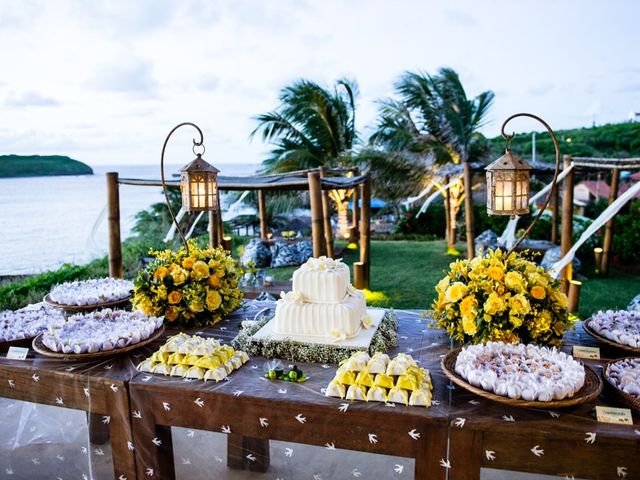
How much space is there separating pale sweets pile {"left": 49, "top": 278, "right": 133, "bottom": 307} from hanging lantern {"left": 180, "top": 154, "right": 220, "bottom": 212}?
0.66 metres

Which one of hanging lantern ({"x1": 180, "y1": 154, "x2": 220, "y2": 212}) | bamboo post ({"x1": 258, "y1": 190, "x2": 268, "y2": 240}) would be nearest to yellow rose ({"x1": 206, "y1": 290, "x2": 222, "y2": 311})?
hanging lantern ({"x1": 180, "y1": 154, "x2": 220, "y2": 212})

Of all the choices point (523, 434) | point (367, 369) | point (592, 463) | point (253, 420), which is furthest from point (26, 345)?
point (592, 463)

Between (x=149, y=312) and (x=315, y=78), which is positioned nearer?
(x=149, y=312)

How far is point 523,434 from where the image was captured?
1.65 m

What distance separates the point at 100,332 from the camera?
2412 millimetres

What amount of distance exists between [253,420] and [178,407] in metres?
0.34

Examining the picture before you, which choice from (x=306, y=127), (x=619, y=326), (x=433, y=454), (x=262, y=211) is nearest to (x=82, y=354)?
(x=433, y=454)

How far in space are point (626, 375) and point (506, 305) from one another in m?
0.52

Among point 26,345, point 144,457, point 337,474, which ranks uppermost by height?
point 26,345

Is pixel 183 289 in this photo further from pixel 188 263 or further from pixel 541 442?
pixel 541 442

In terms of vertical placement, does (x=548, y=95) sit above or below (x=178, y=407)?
above

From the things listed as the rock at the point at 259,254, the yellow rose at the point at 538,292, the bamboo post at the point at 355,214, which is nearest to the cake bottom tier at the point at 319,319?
the yellow rose at the point at 538,292

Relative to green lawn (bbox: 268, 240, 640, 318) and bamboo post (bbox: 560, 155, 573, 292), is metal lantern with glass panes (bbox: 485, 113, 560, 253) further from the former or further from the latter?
green lawn (bbox: 268, 240, 640, 318)

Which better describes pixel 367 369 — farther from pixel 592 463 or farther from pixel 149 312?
pixel 149 312
